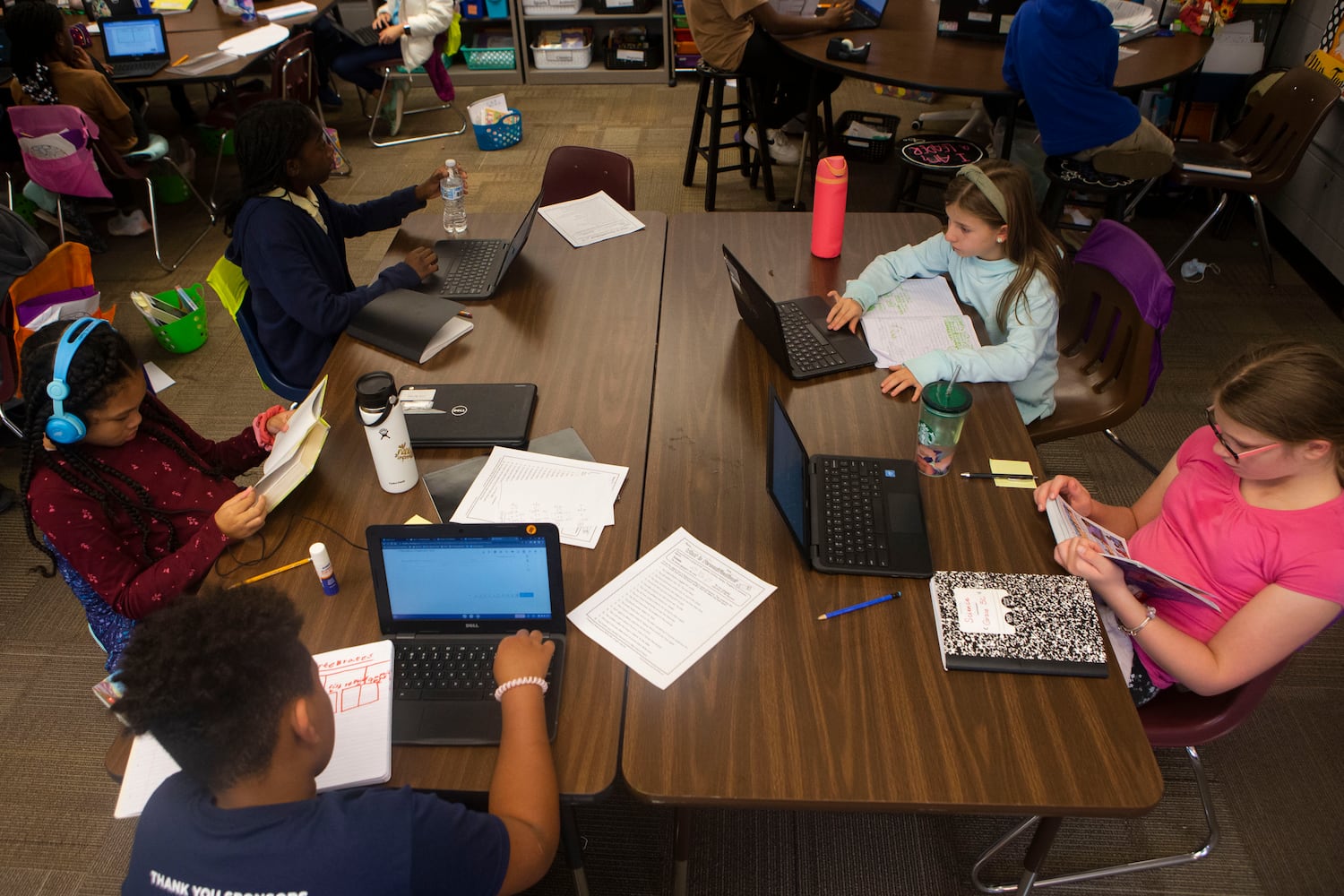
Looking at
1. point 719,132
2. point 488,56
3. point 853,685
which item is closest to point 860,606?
point 853,685

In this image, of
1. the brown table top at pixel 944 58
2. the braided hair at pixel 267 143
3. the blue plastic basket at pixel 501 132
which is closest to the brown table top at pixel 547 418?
the braided hair at pixel 267 143

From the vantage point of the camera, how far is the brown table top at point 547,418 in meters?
1.24

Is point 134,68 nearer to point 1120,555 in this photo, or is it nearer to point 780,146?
point 780,146

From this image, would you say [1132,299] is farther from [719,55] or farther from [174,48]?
[174,48]

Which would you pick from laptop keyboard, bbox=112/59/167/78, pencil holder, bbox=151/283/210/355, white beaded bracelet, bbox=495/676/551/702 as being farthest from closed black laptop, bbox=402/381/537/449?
laptop keyboard, bbox=112/59/167/78

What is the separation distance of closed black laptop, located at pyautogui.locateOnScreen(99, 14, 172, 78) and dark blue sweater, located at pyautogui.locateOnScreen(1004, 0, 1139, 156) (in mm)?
3972

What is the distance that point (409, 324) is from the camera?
2.04m

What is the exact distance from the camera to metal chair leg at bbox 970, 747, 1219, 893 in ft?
5.76

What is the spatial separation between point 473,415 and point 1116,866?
165 cm

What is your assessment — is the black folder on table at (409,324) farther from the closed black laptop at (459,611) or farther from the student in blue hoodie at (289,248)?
the closed black laptop at (459,611)

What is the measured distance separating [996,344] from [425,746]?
1569 millimetres

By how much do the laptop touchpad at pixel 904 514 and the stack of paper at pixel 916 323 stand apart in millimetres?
463

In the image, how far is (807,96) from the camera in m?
4.08

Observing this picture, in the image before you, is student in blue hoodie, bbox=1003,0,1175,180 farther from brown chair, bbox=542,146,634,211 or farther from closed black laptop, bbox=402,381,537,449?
closed black laptop, bbox=402,381,537,449
